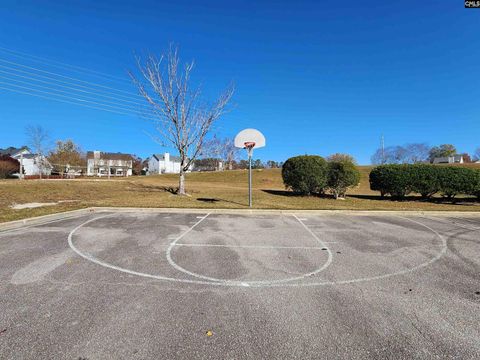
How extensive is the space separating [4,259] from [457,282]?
7.94 m

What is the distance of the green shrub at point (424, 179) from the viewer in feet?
51.9

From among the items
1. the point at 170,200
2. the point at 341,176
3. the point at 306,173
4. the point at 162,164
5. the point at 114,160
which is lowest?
the point at 170,200

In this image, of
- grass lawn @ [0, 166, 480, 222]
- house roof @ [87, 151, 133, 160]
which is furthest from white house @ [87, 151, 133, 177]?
grass lawn @ [0, 166, 480, 222]

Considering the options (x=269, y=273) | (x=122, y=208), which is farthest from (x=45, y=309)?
(x=122, y=208)

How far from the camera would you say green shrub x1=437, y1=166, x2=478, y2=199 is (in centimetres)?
1548

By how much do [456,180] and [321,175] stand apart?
771 centimetres

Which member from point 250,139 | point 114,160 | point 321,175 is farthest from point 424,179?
point 114,160

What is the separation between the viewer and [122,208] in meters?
11.4

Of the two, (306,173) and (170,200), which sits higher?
(306,173)

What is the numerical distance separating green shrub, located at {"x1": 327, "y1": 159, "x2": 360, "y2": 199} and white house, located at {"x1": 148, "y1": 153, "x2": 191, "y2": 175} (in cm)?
9837

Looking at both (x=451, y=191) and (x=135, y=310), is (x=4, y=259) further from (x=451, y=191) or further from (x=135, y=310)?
(x=451, y=191)

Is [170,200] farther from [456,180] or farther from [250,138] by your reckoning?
[456,180]

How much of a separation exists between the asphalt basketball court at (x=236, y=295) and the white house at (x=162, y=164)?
350 ft

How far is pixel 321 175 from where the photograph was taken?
55.5 feet
